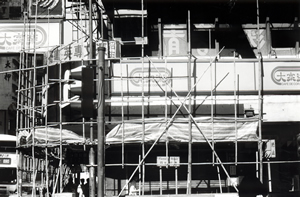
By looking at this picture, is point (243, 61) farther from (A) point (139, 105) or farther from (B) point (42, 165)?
(B) point (42, 165)

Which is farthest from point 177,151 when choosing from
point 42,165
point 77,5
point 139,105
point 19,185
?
point 42,165

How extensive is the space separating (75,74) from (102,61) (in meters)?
0.73

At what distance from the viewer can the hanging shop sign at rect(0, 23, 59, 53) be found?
2314 centimetres

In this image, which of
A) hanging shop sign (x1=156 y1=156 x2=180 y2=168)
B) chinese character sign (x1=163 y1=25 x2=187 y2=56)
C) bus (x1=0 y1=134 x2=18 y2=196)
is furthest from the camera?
bus (x1=0 y1=134 x2=18 y2=196)

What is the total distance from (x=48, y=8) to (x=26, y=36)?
Result: 1.59 m

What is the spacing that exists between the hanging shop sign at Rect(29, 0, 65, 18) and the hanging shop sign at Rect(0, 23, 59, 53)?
46 centimetres

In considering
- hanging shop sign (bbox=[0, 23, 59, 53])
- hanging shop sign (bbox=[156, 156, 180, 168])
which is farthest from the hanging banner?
hanging shop sign (bbox=[0, 23, 59, 53])

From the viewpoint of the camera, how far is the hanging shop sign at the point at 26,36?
23141 millimetres

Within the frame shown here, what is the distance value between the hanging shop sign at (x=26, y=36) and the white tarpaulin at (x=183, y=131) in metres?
7.62

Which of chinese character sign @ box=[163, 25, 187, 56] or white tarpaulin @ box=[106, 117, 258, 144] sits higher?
chinese character sign @ box=[163, 25, 187, 56]

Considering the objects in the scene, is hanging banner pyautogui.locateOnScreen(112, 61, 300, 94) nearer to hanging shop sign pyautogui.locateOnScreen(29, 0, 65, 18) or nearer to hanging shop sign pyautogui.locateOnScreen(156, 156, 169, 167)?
hanging shop sign pyautogui.locateOnScreen(156, 156, 169, 167)

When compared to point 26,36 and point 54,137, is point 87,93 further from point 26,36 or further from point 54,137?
point 26,36

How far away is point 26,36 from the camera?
23188 mm

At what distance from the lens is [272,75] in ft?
62.4
